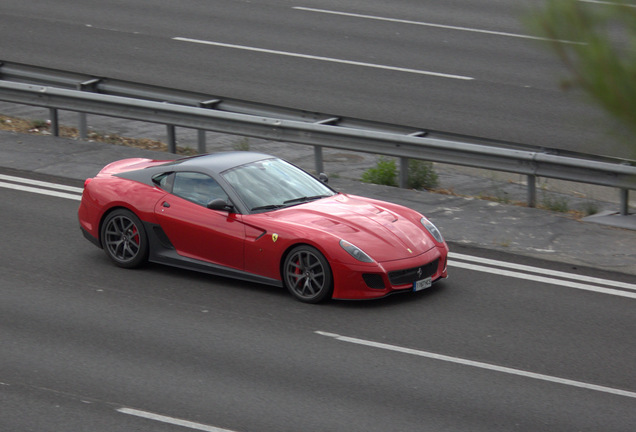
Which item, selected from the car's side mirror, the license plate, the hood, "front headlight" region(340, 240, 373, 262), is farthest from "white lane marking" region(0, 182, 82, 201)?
the license plate

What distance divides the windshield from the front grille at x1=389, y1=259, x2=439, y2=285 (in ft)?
4.96

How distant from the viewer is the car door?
10812mm

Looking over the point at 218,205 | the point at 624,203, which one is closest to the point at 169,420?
the point at 218,205

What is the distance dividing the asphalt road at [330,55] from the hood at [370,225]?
5831mm

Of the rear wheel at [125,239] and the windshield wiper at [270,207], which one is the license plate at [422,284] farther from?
the rear wheel at [125,239]

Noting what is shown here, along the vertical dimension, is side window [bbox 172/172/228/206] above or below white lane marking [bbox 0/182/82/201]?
above

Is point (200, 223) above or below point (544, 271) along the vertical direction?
above

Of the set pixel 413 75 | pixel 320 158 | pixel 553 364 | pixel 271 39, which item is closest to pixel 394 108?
pixel 413 75

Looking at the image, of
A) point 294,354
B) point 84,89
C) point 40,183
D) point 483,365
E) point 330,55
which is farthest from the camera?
point 330,55

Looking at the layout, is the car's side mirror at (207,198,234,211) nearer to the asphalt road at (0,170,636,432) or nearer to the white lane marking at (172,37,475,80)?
the asphalt road at (0,170,636,432)

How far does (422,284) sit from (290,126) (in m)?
4.99

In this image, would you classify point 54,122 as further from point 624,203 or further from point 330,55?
point 624,203

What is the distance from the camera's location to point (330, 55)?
21.8 m

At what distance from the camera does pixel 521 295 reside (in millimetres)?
10992
